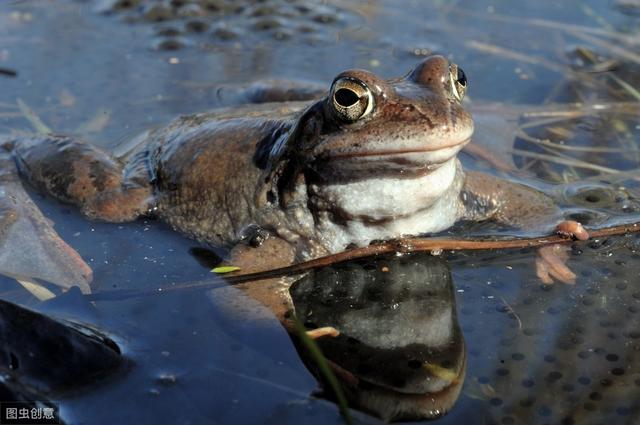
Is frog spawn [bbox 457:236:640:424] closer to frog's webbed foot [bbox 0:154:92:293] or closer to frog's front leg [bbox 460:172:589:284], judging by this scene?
frog's front leg [bbox 460:172:589:284]

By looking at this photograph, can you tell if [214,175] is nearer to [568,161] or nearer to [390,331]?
[390,331]

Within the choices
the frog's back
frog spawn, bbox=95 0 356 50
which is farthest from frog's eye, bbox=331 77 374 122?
frog spawn, bbox=95 0 356 50

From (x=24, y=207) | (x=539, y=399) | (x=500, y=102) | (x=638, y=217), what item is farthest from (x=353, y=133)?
(x=500, y=102)

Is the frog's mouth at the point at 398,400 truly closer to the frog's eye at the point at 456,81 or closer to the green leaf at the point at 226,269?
the green leaf at the point at 226,269

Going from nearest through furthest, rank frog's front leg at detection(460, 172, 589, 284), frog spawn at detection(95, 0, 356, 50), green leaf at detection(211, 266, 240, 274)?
1. green leaf at detection(211, 266, 240, 274)
2. frog's front leg at detection(460, 172, 589, 284)
3. frog spawn at detection(95, 0, 356, 50)

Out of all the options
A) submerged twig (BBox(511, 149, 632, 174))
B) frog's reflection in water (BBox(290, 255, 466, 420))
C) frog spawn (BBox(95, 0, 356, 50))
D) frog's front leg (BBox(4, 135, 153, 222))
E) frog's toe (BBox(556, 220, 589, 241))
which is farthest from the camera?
frog spawn (BBox(95, 0, 356, 50))

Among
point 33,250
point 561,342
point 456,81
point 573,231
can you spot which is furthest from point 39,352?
point 573,231

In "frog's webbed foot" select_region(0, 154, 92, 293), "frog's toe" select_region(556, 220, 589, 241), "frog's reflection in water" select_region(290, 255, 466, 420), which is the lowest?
"frog's webbed foot" select_region(0, 154, 92, 293)
